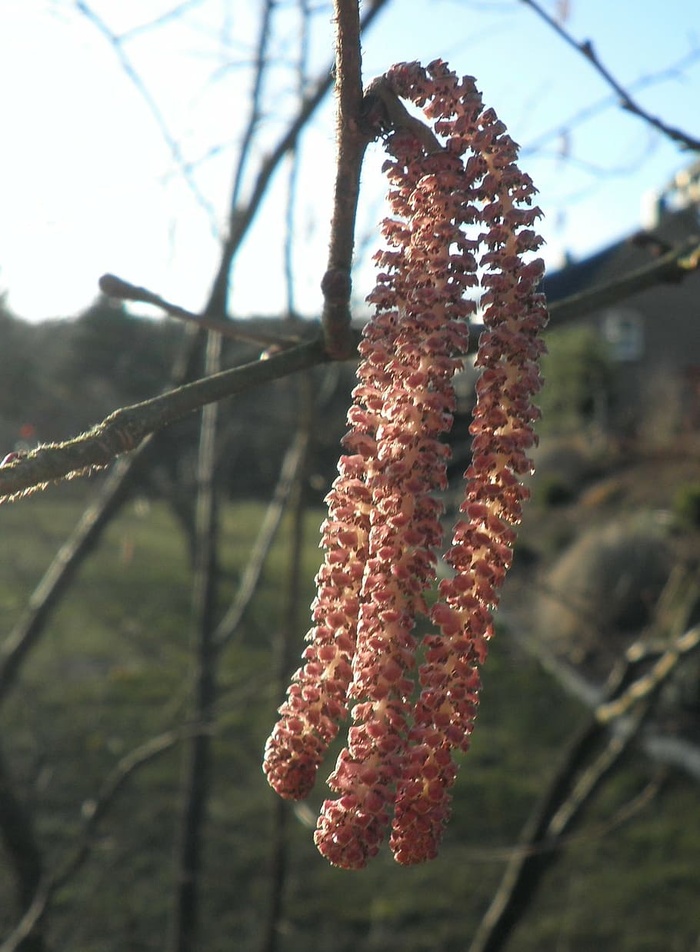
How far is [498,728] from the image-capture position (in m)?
6.94

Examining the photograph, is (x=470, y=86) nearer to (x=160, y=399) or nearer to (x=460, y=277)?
(x=460, y=277)

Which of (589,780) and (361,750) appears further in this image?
(589,780)

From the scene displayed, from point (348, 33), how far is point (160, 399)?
315mm

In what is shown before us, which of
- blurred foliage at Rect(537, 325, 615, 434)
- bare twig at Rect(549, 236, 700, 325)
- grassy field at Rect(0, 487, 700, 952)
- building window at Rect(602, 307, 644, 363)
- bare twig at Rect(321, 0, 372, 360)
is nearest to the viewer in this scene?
bare twig at Rect(321, 0, 372, 360)

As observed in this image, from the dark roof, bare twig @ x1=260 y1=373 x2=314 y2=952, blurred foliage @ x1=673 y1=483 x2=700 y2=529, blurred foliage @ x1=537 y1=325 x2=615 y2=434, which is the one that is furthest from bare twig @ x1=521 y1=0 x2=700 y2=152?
blurred foliage @ x1=537 y1=325 x2=615 y2=434

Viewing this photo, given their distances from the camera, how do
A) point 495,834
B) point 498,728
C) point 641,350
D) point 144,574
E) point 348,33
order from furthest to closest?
point 641,350 → point 144,574 → point 498,728 → point 495,834 → point 348,33

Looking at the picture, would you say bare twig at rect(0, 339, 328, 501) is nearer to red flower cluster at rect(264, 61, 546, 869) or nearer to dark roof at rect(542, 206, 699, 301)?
red flower cluster at rect(264, 61, 546, 869)

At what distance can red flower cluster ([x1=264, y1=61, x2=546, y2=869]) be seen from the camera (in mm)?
703

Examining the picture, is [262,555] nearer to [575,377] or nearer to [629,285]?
[629,285]

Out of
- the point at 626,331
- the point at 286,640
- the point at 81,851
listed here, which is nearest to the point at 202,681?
the point at 286,640

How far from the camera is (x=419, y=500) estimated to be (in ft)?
2.31

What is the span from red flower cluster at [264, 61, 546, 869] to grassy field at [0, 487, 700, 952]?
1.80 metres

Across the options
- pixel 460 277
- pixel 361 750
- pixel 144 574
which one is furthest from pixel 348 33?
pixel 144 574

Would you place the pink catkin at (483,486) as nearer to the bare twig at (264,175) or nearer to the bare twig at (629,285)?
the bare twig at (629,285)
